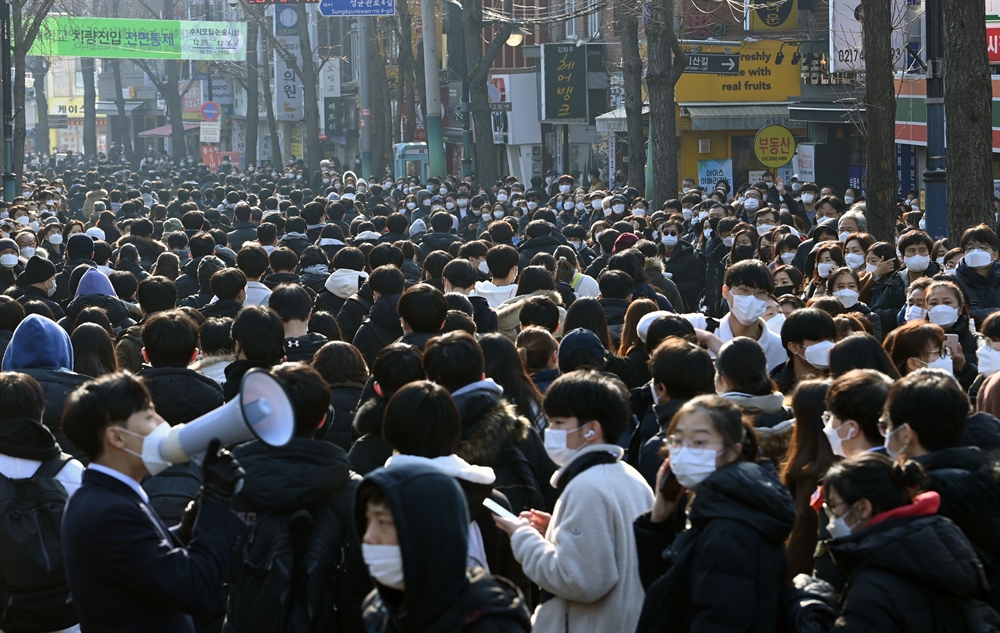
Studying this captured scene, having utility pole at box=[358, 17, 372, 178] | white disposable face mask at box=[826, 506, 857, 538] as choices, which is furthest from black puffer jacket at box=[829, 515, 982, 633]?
utility pole at box=[358, 17, 372, 178]

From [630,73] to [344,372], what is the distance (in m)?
19.6

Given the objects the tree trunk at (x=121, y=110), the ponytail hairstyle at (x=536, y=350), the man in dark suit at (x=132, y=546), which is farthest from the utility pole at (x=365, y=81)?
the man in dark suit at (x=132, y=546)

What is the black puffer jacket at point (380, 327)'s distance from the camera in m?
8.40

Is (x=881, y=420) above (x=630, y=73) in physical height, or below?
below

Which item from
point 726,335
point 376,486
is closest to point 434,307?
point 726,335

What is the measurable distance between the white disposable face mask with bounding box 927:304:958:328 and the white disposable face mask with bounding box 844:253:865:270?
284 centimetres

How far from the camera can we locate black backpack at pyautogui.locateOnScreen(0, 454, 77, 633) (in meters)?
4.86

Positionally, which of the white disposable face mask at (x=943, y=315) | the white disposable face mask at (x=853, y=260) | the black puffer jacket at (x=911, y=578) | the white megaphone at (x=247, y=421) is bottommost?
the black puffer jacket at (x=911, y=578)

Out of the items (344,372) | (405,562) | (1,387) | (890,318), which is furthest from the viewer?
(890,318)

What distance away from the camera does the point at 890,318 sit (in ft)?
29.2

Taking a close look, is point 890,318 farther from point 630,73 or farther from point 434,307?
point 630,73

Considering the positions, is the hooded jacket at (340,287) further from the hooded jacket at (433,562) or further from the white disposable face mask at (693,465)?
the hooded jacket at (433,562)

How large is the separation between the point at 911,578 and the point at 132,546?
1995mm

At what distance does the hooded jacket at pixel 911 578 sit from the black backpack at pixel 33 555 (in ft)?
9.33
